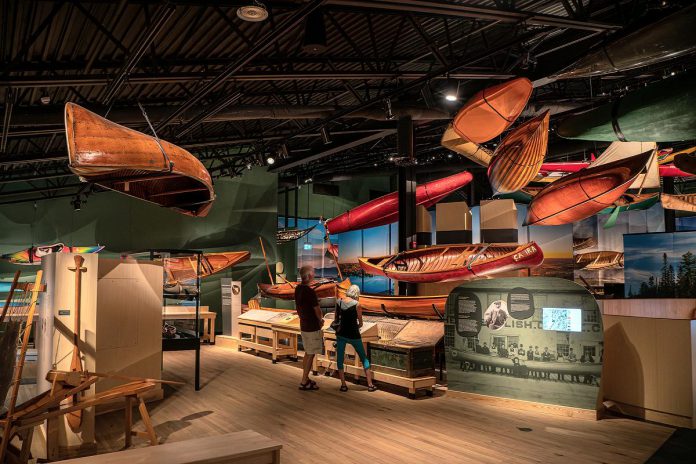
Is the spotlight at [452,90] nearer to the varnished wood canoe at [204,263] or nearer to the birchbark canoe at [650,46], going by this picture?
the birchbark canoe at [650,46]

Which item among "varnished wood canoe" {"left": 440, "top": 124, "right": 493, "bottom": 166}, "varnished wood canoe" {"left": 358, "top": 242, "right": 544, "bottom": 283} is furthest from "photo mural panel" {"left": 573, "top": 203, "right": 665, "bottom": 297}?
"varnished wood canoe" {"left": 440, "top": 124, "right": 493, "bottom": 166}

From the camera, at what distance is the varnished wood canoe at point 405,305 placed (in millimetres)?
8664

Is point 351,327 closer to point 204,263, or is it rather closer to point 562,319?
point 562,319

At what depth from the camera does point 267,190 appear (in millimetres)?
16297

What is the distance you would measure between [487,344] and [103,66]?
6.17 m

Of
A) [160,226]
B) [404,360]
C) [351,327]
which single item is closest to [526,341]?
[404,360]

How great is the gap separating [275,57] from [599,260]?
36.8 ft

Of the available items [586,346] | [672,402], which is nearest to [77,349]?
[586,346]

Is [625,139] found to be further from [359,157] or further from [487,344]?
[359,157]

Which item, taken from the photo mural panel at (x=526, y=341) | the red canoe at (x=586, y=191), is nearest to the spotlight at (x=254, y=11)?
the photo mural panel at (x=526, y=341)

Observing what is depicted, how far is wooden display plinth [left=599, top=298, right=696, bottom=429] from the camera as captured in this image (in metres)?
5.25

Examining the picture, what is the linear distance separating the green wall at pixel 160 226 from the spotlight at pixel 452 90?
8.34 m

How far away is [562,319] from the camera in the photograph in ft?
18.8

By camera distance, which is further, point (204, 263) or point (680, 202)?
point (204, 263)
